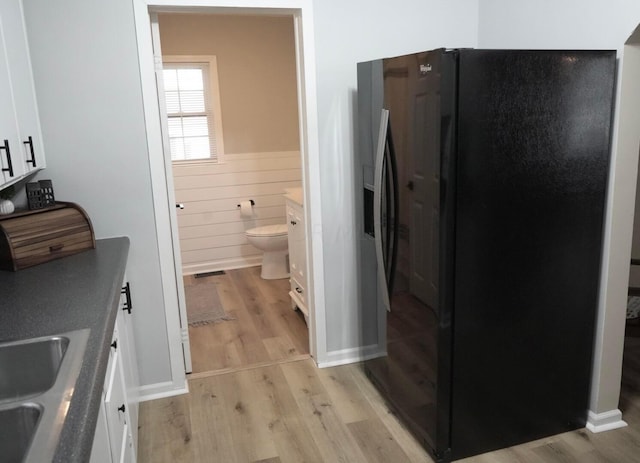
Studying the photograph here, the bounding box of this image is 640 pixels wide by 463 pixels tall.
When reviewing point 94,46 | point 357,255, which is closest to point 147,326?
point 357,255

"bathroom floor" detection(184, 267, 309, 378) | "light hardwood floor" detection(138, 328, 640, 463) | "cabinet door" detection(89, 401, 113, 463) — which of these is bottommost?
"light hardwood floor" detection(138, 328, 640, 463)

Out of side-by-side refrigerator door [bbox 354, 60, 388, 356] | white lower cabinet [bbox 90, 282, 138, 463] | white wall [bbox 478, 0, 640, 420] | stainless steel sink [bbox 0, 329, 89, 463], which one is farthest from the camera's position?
side-by-side refrigerator door [bbox 354, 60, 388, 356]

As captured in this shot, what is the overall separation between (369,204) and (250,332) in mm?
1448

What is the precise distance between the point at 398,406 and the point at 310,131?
4.88 ft

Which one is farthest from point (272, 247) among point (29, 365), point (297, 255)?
point (29, 365)

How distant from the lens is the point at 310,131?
9.48 feet

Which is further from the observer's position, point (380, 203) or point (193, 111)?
point (193, 111)

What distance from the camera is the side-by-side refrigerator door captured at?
260 cm

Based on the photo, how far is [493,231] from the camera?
2.14 m

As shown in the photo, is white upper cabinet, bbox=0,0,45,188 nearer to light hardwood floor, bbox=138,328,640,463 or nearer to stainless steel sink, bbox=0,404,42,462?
stainless steel sink, bbox=0,404,42,462

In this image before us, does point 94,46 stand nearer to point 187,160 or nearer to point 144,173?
point 144,173

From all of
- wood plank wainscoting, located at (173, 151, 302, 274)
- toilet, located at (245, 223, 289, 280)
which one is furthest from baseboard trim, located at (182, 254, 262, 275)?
toilet, located at (245, 223, 289, 280)

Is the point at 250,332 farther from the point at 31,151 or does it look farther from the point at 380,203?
the point at 31,151

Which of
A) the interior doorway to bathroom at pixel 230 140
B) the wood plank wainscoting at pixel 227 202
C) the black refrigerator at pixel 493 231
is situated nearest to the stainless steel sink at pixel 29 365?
the black refrigerator at pixel 493 231
